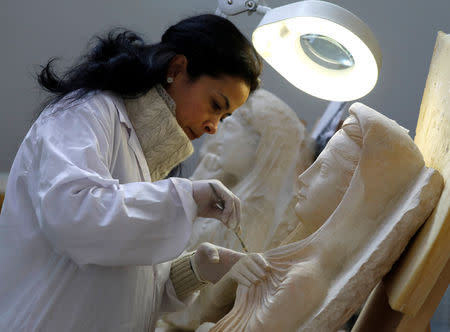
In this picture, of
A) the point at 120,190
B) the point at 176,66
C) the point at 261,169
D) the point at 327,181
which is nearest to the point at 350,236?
the point at 327,181

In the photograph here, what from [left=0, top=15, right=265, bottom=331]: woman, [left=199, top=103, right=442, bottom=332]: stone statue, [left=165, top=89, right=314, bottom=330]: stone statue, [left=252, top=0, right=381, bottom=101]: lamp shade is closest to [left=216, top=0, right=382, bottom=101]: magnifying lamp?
[left=252, top=0, right=381, bottom=101]: lamp shade

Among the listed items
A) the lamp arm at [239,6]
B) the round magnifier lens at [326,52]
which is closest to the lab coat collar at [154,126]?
the lamp arm at [239,6]

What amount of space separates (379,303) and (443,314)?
1.28 metres

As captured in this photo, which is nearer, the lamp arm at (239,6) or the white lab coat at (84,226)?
the white lab coat at (84,226)

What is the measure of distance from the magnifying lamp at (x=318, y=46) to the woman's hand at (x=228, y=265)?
538mm

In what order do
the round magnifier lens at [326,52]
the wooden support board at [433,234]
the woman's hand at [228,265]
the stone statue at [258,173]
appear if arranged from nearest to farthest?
the wooden support board at [433,234]
the woman's hand at [228,265]
the round magnifier lens at [326,52]
the stone statue at [258,173]

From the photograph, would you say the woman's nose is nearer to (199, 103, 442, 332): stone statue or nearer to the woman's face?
the woman's face

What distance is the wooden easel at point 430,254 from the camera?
1150 millimetres

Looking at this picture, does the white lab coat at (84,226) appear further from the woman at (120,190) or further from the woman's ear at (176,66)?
the woman's ear at (176,66)

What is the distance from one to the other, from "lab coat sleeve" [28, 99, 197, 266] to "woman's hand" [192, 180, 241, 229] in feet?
0.16

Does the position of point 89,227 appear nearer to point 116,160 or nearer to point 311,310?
point 116,160

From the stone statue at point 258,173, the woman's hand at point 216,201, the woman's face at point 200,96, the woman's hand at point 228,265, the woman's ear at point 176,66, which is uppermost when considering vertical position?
the woman's ear at point 176,66

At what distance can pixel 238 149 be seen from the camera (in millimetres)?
2689

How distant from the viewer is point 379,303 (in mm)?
1656
